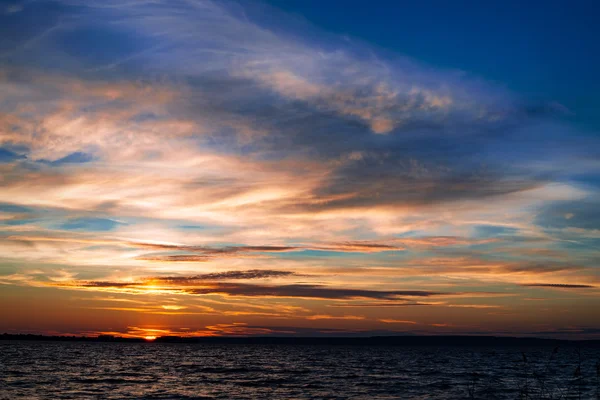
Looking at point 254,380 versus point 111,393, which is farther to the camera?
point 254,380

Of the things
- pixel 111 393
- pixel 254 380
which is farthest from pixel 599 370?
pixel 254 380

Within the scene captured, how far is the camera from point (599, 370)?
20.3 meters

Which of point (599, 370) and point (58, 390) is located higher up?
point (599, 370)

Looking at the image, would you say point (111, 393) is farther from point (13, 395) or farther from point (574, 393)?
point (574, 393)

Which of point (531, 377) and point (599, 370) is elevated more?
point (599, 370)

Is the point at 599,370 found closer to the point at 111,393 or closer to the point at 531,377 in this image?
the point at 111,393

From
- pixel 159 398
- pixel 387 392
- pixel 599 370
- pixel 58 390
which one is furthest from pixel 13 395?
pixel 599 370

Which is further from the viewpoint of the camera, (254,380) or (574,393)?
(254,380)

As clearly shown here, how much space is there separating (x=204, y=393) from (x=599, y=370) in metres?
43.8

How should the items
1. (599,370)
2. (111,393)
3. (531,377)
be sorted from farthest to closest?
(531,377), (111,393), (599,370)

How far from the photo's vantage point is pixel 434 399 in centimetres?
5084

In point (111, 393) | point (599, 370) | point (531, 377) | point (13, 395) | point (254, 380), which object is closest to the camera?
point (599, 370)

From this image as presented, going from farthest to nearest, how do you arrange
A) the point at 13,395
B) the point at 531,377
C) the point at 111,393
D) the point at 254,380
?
the point at 531,377 < the point at 254,380 < the point at 111,393 < the point at 13,395

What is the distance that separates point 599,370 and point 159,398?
4170cm
